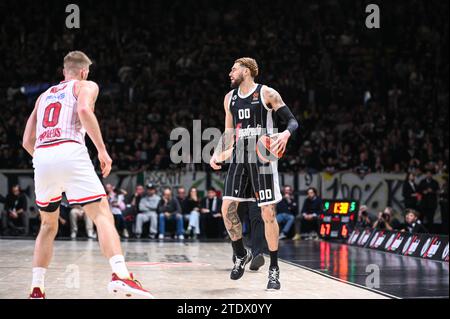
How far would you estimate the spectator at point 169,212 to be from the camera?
52.7 ft

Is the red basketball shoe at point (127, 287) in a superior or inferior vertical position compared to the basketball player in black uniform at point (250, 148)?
inferior

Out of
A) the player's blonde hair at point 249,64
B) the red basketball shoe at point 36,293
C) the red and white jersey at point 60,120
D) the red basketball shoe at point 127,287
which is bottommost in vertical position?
the red basketball shoe at point 36,293

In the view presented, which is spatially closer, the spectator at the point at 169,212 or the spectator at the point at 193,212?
the spectator at the point at 169,212

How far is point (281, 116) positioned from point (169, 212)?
33.0 feet

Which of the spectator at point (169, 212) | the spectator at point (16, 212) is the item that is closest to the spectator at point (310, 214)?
the spectator at point (169, 212)

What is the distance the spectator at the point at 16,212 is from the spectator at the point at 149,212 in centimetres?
272

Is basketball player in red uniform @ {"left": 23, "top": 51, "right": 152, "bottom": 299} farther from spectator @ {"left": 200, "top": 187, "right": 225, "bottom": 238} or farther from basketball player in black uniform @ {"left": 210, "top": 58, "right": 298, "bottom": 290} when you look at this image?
spectator @ {"left": 200, "top": 187, "right": 225, "bottom": 238}

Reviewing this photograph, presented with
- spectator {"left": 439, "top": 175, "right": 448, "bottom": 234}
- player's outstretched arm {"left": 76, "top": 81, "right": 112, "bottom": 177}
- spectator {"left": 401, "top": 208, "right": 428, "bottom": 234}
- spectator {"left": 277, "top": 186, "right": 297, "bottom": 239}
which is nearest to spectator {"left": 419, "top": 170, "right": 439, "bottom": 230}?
spectator {"left": 439, "top": 175, "right": 448, "bottom": 234}

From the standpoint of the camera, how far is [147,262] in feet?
29.0

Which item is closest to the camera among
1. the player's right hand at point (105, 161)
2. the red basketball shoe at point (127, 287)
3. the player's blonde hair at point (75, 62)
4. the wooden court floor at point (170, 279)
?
the red basketball shoe at point (127, 287)

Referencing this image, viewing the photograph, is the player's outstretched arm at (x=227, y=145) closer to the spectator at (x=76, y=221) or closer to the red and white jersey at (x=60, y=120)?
the red and white jersey at (x=60, y=120)

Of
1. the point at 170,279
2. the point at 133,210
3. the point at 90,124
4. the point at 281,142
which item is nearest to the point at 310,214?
the point at 133,210

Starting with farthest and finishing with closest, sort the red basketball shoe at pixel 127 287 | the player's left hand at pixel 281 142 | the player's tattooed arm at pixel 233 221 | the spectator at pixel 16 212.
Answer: the spectator at pixel 16 212
the player's tattooed arm at pixel 233 221
the player's left hand at pixel 281 142
the red basketball shoe at pixel 127 287
